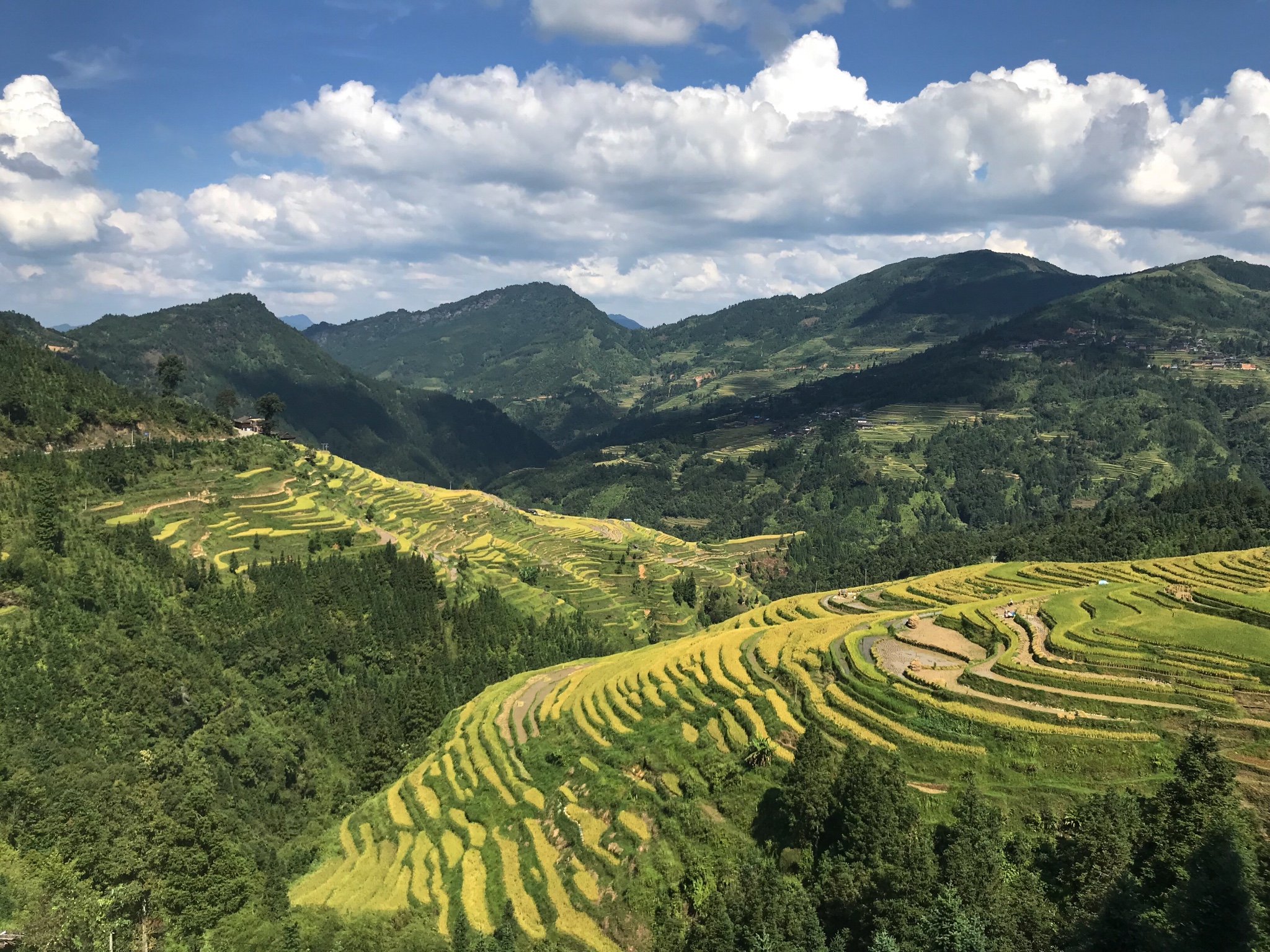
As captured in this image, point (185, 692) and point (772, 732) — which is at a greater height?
point (772, 732)

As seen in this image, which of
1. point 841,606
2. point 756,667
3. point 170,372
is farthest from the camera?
point 170,372

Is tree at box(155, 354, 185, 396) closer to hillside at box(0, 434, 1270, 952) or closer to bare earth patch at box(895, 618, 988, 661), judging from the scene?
hillside at box(0, 434, 1270, 952)

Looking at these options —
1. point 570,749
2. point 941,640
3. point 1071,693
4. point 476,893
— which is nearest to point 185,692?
point 570,749

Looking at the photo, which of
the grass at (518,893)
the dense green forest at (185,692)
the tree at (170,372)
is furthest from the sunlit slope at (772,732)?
the tree at (170,372)

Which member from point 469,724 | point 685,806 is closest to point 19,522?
point 469,724

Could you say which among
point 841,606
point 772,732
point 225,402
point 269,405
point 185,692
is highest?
point 225,402

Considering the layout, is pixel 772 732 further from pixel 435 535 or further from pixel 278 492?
pixel 435 535

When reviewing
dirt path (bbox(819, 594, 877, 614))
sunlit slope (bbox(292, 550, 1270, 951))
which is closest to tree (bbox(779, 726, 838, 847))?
sunlit slope (bbox(292, 550, 1270, 951))
